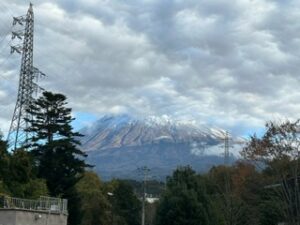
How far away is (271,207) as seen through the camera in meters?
62.1

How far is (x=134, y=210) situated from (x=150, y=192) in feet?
185

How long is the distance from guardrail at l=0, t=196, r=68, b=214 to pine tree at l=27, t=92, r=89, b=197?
2126 cm

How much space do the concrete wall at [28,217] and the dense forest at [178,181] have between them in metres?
6.86

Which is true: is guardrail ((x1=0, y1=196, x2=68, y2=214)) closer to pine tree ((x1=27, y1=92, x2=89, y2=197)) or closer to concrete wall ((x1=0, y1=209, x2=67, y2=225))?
concrete wall ((x1=0, y1=209, x2=67, y2=225))

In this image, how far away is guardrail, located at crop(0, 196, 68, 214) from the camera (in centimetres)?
3841

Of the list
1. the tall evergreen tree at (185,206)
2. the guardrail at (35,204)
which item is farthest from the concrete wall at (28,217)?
the tall evergreen tree at (185,206)

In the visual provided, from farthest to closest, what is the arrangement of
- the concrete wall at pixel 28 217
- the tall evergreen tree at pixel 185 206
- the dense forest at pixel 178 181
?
the tall evergreen tree at pixel 185 206 → the dense forest at pixel 178 181 → the concrete wall at pixel 28 217

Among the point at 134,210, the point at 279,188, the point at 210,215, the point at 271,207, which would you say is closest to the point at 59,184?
the point at 210,215

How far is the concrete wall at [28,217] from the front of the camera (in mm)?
35844

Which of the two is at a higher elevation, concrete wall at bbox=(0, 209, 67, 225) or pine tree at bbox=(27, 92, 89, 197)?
pine tree at bbox=(27, 92, 89, 197)

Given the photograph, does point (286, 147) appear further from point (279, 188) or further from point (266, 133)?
point (279, 188)

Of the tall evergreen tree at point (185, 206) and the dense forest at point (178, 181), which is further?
the tall evergreen tree at point (185, 206)

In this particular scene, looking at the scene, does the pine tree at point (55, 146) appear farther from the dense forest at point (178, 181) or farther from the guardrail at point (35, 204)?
the guardrail at point (35, 204)

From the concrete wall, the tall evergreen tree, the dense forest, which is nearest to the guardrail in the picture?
the concrete wall
